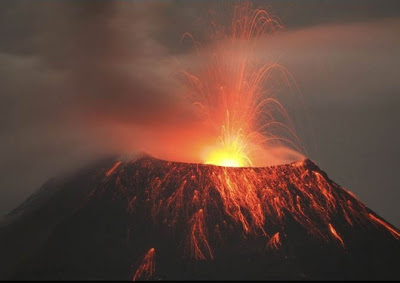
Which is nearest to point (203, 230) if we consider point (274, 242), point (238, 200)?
point (238, 200)

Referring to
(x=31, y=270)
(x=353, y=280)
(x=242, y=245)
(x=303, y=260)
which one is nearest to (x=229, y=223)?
(x=242, y=245)

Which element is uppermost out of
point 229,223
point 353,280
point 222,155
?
point 222,155

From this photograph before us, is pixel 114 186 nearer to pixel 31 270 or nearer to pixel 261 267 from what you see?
pixel 31 270

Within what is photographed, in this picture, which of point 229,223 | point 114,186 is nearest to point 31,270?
point 114,186

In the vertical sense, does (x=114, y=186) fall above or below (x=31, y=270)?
above

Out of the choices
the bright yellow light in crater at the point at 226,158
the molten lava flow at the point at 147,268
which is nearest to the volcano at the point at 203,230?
the molten lava flow at the point at 147,268

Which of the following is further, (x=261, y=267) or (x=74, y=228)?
(x=74, y=228)

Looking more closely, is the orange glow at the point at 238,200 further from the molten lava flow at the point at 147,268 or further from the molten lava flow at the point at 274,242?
the molten lava flow at the point at 147,268

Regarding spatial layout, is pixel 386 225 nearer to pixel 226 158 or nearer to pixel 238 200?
pixel 238 200

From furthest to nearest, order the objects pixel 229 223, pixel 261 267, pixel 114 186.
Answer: pixel 114 186, pixel 229 223, pixel 261 267

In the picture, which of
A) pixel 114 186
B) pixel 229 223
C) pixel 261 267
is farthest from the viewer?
pixel 114 186
